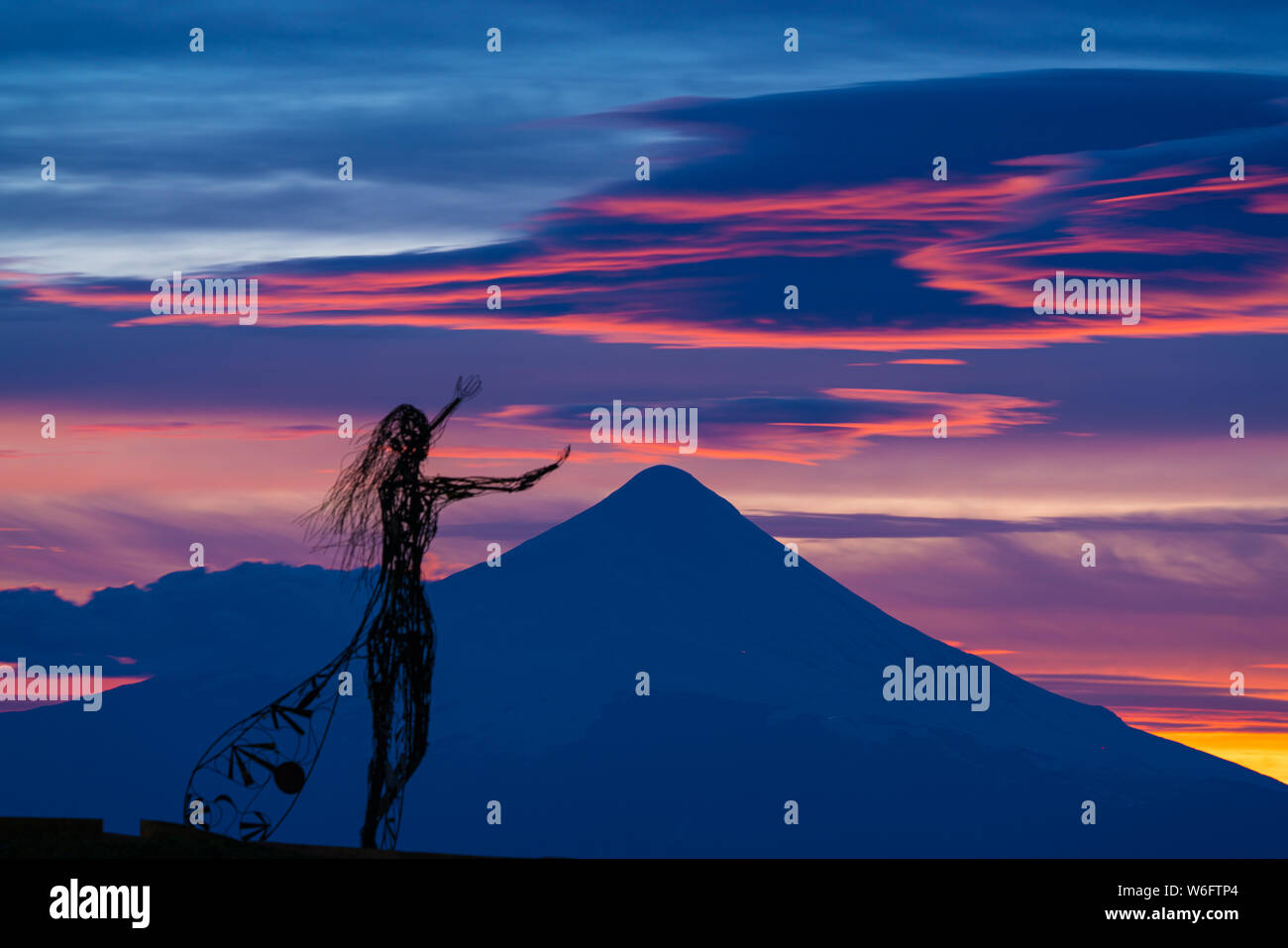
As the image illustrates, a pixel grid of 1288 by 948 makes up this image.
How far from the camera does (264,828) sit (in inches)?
663

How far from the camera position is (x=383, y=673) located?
55.1 ft
